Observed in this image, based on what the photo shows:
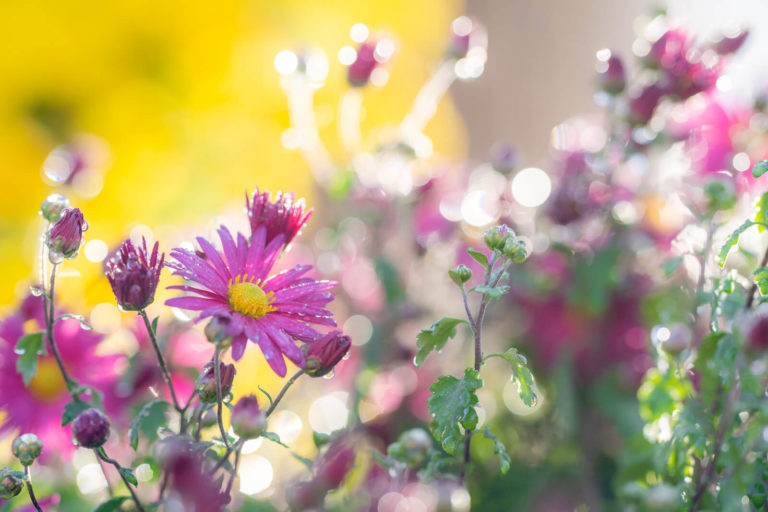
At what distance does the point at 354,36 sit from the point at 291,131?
12 centimetres

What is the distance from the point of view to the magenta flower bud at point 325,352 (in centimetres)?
33

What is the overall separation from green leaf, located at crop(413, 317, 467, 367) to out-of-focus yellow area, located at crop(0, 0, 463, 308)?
3.86 feet

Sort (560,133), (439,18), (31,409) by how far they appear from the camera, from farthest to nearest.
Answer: (439,18) → (560,133) → (31,409)

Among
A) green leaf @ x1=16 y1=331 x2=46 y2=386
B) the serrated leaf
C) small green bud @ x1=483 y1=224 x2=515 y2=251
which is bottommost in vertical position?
the serrated leaf

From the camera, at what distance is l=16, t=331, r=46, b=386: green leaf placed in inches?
14.7

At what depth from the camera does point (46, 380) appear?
21.1 inches

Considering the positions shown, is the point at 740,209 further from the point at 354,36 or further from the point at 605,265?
the point at 354,36

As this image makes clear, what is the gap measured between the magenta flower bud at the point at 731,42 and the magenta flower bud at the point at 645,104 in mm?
52

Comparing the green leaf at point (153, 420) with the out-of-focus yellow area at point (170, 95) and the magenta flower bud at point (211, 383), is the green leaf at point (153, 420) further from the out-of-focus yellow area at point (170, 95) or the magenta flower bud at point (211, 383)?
the out-of-focus yellow area at point (170, 95)

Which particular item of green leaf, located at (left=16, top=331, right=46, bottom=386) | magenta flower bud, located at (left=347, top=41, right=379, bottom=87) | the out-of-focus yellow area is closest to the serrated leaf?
green leaf, located at (left=16, top=331, right=46, bottom=386)

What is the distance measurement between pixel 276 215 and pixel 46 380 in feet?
0.93

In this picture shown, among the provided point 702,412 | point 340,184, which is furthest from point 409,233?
point 702,412

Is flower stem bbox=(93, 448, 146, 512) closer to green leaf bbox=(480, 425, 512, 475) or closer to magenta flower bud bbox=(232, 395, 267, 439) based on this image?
magenta flower bud bbox=(232, 395, 267, 439)

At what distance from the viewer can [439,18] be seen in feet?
6.05
